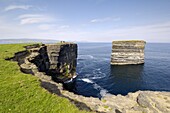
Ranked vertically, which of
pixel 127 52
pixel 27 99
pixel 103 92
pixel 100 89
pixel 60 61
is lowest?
pixel 103 92

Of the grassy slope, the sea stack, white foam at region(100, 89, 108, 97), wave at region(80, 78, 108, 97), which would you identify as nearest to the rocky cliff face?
wave at region(80, 78, 108, 97)

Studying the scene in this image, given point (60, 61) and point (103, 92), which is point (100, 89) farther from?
point (60, 61)

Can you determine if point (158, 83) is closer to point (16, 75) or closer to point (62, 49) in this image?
point (62, 49)

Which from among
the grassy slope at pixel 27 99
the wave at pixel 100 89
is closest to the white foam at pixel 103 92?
the wave at pixel 100 89


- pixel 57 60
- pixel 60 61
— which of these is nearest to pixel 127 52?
pixel 60 61

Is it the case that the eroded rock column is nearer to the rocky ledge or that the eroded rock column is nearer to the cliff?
the cliff

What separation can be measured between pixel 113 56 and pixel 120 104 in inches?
3049

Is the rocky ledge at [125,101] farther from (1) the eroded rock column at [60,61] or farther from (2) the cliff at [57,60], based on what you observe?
(1) the eroded rock column at [60,61]

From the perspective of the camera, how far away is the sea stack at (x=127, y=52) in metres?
93.8

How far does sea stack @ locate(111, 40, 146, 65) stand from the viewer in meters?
93.8

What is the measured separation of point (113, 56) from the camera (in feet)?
308

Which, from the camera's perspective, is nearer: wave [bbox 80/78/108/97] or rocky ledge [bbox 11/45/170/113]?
rocky ledge [bbox 11/45/170/113]

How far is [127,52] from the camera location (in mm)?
94312

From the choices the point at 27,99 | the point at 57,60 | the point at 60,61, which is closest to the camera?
the point at 27,99
